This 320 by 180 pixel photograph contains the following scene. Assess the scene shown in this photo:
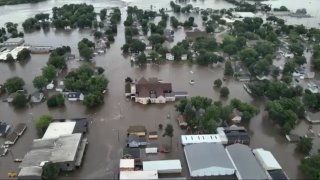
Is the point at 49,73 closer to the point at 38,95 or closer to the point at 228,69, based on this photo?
the point at 38,95

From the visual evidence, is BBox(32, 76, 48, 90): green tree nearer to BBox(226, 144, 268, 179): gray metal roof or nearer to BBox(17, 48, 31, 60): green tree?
BBox(17, 48, 31, 60): green tree

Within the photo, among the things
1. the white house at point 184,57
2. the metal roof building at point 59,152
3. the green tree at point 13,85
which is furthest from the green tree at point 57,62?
the metal roof building at point 59,152

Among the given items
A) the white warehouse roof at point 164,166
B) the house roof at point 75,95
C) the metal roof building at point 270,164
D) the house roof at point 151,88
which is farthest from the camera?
the house roof at point 75,95

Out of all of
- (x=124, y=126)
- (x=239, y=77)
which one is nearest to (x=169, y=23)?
(x=239, y=77)

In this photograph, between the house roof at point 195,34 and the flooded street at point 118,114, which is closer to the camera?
the flooded street at point 118,114

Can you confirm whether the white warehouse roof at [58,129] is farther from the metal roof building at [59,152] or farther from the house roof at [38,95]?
the house roof at [38,95]

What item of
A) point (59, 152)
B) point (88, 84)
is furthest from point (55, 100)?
point (59, 152)
